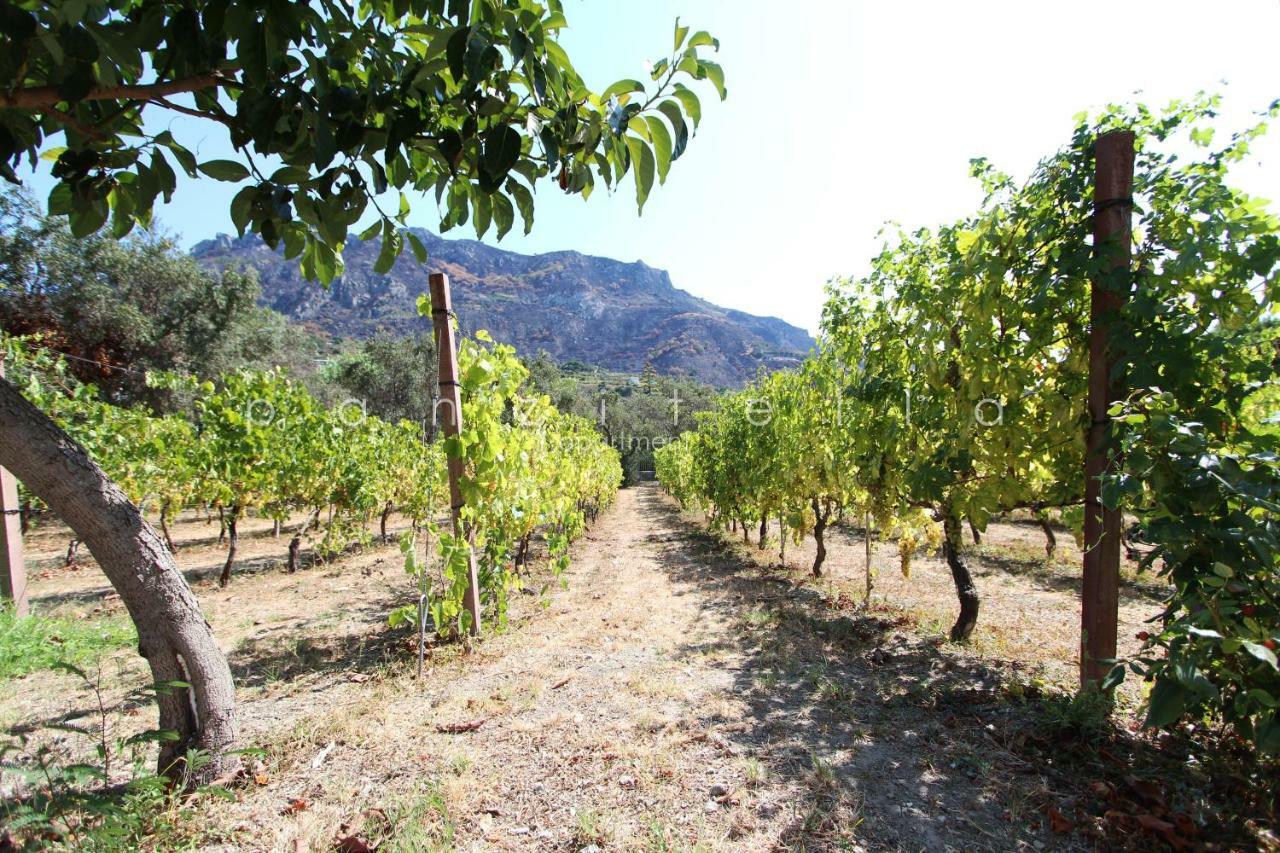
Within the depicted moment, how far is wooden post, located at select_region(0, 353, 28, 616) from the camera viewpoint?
5043mm

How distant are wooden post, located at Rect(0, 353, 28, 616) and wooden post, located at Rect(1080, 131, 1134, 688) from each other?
8.36m

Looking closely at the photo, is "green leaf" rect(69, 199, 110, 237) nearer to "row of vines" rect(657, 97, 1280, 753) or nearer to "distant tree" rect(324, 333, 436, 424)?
"row of vines" rect(657, 97, 1280, 753)

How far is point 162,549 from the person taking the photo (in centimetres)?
210

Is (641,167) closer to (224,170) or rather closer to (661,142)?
(661,142)

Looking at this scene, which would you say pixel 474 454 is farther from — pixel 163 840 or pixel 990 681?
pixel 990 681

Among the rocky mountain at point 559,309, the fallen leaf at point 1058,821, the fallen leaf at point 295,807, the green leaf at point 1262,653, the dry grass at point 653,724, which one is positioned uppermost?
the rocky mountain at point 559,309

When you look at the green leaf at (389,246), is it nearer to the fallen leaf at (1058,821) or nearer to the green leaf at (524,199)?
the green leaf at (524,199)

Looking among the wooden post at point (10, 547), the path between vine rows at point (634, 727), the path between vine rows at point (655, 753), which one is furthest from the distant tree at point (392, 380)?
the path between vine rows at point (655, 753)

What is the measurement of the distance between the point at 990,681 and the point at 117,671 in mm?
6127

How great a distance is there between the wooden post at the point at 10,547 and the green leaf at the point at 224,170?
252 inches

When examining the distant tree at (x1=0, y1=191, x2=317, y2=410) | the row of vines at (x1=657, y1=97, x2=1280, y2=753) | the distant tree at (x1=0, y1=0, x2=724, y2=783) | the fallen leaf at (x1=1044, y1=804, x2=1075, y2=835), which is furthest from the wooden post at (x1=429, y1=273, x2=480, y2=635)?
the distant tree at (x1=0, y1=191, x2=317, y2=410)

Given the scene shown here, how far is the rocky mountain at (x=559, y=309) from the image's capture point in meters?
111

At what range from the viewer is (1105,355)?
259 centimetres

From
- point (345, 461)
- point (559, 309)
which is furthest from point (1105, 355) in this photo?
point (559, 309)
